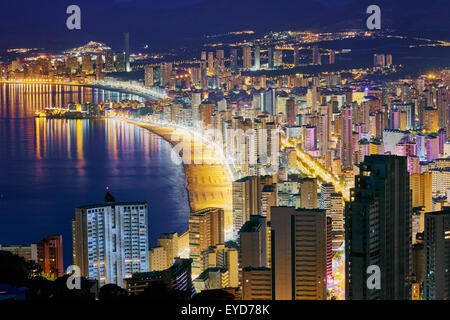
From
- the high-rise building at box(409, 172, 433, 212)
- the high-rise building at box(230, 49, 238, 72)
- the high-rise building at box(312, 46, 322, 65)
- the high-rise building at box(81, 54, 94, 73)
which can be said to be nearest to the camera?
the high-rise building at box(409, 172, 433, 212)

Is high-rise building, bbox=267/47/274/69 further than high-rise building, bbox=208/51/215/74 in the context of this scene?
No

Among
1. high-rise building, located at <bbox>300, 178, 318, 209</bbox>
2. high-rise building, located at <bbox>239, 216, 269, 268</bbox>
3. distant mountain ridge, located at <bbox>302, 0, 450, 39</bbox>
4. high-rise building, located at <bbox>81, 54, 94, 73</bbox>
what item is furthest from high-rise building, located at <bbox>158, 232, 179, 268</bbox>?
high-rise building, located at <bbox>81, 54, 94, 73</bbox>

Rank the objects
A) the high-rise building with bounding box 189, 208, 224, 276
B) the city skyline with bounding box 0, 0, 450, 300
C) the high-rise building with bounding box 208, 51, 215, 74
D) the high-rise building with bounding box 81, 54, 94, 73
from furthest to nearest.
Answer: the high-rise building with bounding box 81, 54, 94, 73 < the high-rise building with bounding box 208, 51, 215, 74 < the high-rise building with bounding box 189, 208, 224, 276 < the city skyline with bounding box 0, 0, 450, 300

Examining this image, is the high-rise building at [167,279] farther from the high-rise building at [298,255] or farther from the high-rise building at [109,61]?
the high-rise building at [109,61]

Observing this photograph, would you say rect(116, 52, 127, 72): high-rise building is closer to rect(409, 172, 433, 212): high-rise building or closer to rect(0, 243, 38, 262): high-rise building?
rect(409, 172, 433, 212): high-rise building

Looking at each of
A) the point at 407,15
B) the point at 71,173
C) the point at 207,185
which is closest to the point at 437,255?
the point at 207,185

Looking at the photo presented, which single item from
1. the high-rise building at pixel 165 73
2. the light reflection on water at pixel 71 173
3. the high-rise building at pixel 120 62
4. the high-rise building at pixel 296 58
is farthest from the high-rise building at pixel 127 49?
the high-rise building at pixel 296 58

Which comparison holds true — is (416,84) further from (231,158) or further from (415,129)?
(231,158)
